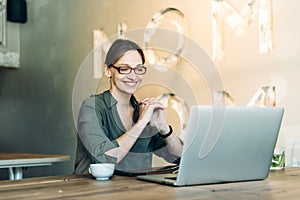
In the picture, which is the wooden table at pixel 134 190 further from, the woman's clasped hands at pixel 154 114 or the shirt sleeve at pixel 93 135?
the woman's clasped hands at pixel 154 114

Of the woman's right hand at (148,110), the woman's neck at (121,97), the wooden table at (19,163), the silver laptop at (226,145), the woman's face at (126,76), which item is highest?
the woman's face at (126,76)

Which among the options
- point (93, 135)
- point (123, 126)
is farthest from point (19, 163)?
point (93, 135)

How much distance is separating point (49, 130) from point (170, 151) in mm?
2181

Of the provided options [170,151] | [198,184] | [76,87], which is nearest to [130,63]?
[170,151]

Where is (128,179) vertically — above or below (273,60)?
below

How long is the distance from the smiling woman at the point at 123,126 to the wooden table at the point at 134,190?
276mm

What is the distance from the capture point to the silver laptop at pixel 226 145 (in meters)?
1.20

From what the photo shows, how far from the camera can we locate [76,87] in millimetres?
3367

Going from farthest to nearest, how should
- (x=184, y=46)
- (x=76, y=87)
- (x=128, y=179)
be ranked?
(x=76, y=87) → (x=184, y=46) → (x=128, y=179)

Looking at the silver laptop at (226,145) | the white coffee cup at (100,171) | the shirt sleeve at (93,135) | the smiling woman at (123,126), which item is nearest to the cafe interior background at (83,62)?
the smiling woman at (123,126)

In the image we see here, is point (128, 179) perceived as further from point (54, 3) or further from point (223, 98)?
point (54, 3)

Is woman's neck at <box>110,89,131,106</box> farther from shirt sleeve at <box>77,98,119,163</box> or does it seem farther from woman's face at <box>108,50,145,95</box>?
shirt sleeve at <box>77,98,119,163</box>

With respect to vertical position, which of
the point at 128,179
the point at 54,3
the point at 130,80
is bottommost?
the point at 128,179

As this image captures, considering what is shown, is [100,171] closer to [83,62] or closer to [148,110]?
[148,110]
